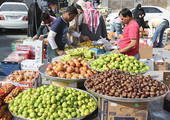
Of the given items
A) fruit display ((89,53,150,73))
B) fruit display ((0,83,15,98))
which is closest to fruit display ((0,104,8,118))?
fruit display ((0,83,15,98))

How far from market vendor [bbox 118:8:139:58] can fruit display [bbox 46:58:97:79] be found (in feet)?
3.78

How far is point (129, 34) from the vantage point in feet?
14.8

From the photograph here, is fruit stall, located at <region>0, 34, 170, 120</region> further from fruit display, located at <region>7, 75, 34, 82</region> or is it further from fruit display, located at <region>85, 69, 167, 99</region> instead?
fruit display, located at <region>7, 75, 34, 82</region>

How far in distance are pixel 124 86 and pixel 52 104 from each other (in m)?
1.00

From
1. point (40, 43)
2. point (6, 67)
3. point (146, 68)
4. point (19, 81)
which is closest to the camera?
point (146, 68)

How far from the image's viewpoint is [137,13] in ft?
40.5

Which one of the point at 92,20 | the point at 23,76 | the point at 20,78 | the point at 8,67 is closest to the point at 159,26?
the point at 92,20

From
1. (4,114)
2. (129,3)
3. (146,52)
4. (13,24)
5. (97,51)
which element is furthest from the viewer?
(129,3)

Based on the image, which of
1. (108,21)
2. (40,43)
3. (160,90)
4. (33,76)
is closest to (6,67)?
(40,43)

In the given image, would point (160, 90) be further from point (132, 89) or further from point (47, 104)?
point (47, 104)

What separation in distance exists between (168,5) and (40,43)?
1945cm

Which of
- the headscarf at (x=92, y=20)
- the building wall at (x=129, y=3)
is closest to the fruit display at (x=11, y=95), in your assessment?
the headscarf at (x=92, y=20)

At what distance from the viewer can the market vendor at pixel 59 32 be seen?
14.7 feet

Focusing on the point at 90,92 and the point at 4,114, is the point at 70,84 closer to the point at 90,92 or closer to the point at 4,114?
the point at 90,92
